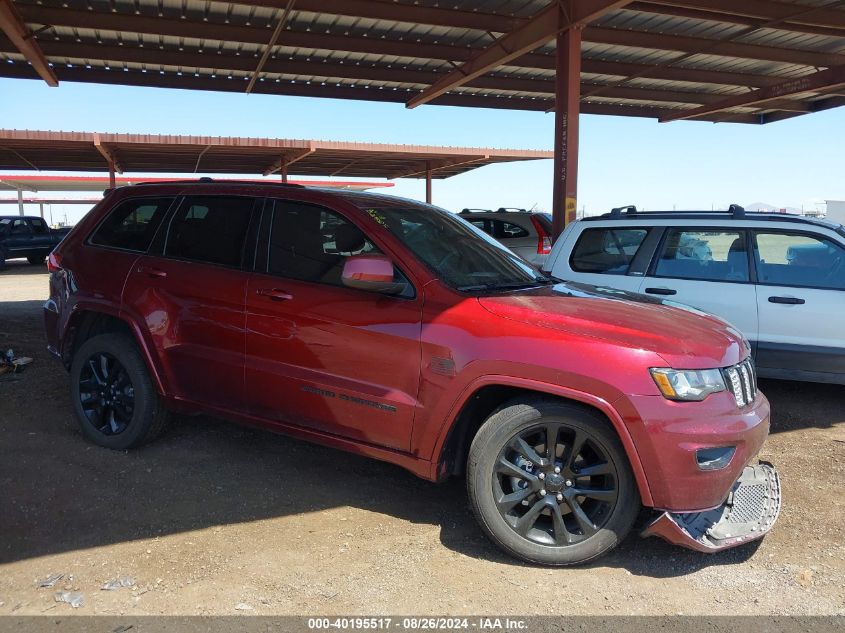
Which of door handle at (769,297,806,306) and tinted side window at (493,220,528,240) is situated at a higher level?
tinted side window at (493,220,528,240)

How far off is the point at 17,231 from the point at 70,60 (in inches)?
495

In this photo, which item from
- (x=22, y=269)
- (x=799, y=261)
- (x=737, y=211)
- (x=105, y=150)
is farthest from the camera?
(x=22, y=269)

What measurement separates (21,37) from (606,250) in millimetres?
9239

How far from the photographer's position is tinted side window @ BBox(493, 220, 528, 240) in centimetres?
1258

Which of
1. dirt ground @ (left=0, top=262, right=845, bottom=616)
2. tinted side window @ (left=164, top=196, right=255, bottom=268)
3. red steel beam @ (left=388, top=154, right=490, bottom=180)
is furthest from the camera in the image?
red steel beam @ (left=388, top=154, right=490, bottom=180)

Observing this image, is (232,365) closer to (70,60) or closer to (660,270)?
(660,270)

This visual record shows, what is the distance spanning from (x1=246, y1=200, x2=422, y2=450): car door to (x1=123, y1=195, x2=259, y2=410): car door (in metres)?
0.14

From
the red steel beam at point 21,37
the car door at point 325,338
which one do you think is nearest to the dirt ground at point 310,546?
the car door at point 325,338

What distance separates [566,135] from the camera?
10.1 metres

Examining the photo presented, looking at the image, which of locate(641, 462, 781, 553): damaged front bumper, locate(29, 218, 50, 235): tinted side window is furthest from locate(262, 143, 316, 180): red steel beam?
locate(641, 462, 781, 553): damaged front bumper

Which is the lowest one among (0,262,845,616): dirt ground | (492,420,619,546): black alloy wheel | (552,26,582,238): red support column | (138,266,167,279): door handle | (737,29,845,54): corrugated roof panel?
(0,262,845,616): dirt ground

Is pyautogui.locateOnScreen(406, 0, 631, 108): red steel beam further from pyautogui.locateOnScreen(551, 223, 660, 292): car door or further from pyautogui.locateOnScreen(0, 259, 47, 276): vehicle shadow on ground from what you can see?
pyautogui.locateOnScreen(0, 259, 47, 276): vehicle shadow on ground

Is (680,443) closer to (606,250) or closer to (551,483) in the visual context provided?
(551,483)

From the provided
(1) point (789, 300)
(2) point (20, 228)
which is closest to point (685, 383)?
(1) point (789, 300)
